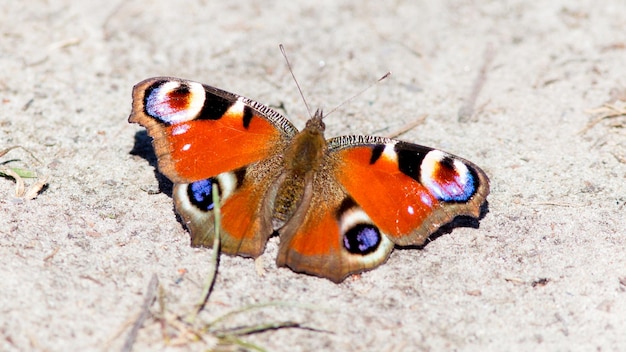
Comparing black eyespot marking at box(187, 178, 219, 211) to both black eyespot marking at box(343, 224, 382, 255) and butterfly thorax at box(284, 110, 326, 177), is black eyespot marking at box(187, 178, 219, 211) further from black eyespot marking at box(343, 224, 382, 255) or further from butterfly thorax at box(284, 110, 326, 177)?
black eyespot marking at box(343, 224, 382, 255)

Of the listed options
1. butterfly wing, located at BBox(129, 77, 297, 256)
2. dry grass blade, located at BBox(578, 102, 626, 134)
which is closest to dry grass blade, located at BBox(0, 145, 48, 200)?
butterfly wing, located at BBox(129, 77, 297, 256)

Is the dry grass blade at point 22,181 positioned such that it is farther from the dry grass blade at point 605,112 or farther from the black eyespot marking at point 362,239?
the dry grass blade at point 605,112

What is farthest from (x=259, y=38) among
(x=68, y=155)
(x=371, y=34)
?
(x=68, y=155)

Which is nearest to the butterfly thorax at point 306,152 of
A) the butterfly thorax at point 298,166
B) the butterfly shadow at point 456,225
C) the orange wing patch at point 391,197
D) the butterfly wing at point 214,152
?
the butterfly thorax at point 298,166

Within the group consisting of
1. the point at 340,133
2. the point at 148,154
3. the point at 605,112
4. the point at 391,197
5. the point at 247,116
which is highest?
the point at 247,116

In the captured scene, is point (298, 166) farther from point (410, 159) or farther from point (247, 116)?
point (410, 159)

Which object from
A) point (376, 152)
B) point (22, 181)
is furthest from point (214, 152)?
point (22, 181)
